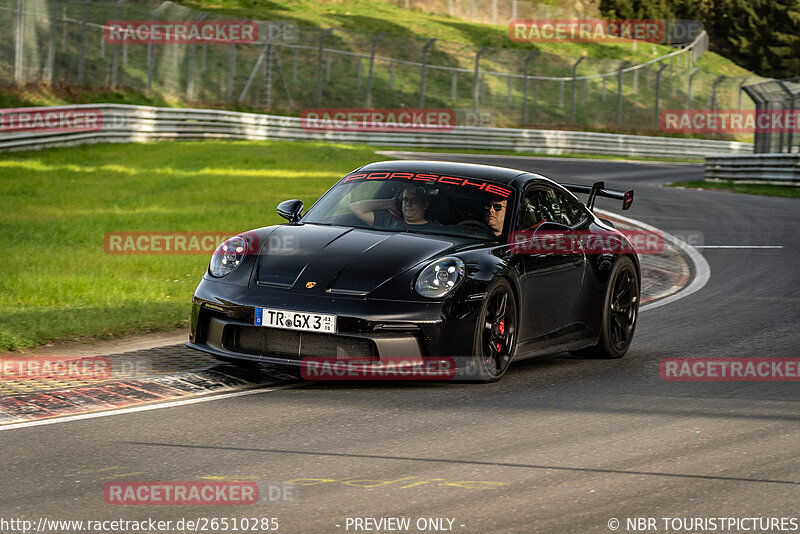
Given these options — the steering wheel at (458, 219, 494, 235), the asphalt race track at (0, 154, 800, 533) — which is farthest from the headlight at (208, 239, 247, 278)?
the steering wheel at (458, 219, 494, 235)

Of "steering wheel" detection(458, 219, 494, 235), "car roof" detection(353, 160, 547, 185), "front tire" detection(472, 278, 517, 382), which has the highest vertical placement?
"car roof" detection(353, 160, 547, 185)

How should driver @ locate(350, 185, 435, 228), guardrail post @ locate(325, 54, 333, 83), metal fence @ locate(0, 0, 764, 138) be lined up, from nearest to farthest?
driver @ locate(350, 185, 435, 228) < metal fence @ locate(0, 0, 764, 138) < guardrail post @ locate(325, 54, 333, 83)

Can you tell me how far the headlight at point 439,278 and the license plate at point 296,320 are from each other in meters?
0.59

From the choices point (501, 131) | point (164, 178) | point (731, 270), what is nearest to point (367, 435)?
point (731, 270)

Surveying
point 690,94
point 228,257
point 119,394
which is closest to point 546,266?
point 228,257

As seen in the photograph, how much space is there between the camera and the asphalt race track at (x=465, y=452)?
478cm

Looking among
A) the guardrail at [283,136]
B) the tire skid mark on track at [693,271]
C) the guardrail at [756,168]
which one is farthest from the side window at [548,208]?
the guardrail at [756,168]

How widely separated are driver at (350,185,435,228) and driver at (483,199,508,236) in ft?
1.28

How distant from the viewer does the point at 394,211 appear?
8195 millimetres

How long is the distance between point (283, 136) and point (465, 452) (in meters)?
31.2

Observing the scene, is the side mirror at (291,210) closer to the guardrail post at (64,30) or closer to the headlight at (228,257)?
the headlight at (228,257)

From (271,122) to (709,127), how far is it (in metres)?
27.4

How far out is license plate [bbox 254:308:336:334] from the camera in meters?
6.91

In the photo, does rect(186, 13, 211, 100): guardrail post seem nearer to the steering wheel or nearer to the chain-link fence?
the chain-link fence
